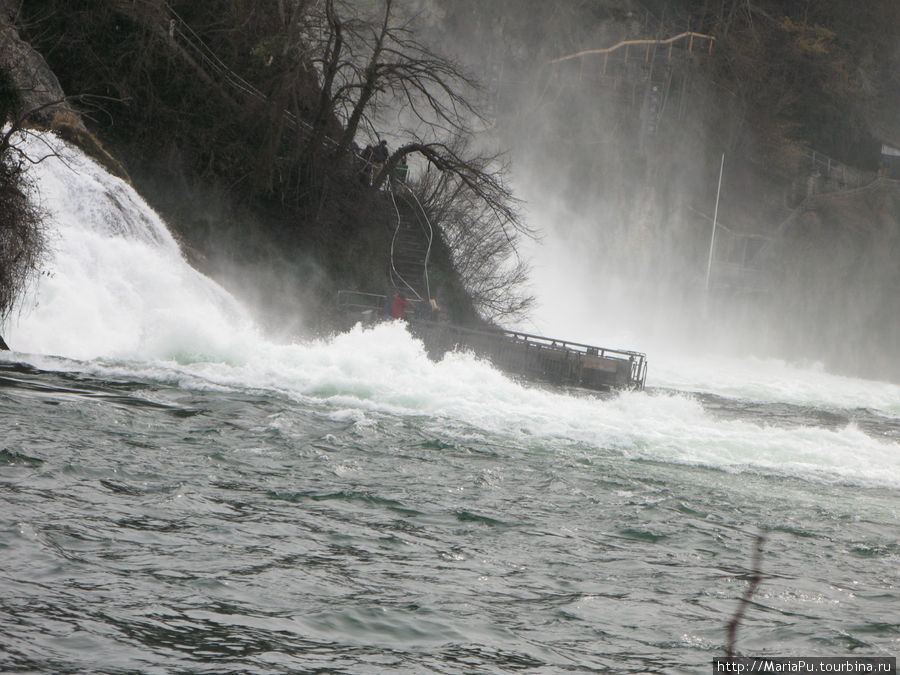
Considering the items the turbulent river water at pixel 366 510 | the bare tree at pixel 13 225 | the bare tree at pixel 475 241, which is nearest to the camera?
the turbulent river water at pixel 366 510

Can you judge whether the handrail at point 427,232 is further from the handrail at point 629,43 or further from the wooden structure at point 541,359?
the handrail at point 629,43

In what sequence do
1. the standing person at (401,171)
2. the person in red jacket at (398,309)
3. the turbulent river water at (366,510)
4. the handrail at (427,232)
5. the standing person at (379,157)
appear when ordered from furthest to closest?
1. the standing person at (401,171)
2. the standing person at (379,157)
3. the handrail at (427,232)
4. the person in red jacket at (398,309)
5. the turbulent river water at (366,510)

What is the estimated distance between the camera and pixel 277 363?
818 inches

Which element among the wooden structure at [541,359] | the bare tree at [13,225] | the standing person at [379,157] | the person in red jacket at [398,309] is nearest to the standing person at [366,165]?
the standing person at [379,157]

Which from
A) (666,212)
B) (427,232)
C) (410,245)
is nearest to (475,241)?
(427,232)

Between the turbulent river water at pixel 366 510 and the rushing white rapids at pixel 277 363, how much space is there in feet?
0.25

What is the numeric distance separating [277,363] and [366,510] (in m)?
10.2

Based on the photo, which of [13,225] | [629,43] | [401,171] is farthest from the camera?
[629,43]

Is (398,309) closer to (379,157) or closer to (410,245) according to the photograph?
(410,245)

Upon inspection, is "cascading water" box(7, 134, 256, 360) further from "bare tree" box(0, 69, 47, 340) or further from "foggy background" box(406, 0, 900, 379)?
"foggy background" box(406, 0, 900, 379)

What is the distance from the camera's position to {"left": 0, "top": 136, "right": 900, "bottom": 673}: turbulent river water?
24.4 feet

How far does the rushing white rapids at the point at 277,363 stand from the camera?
18.1 meters

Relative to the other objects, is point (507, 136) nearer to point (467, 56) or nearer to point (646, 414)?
point (467, 56)

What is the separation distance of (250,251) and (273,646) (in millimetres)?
26286
